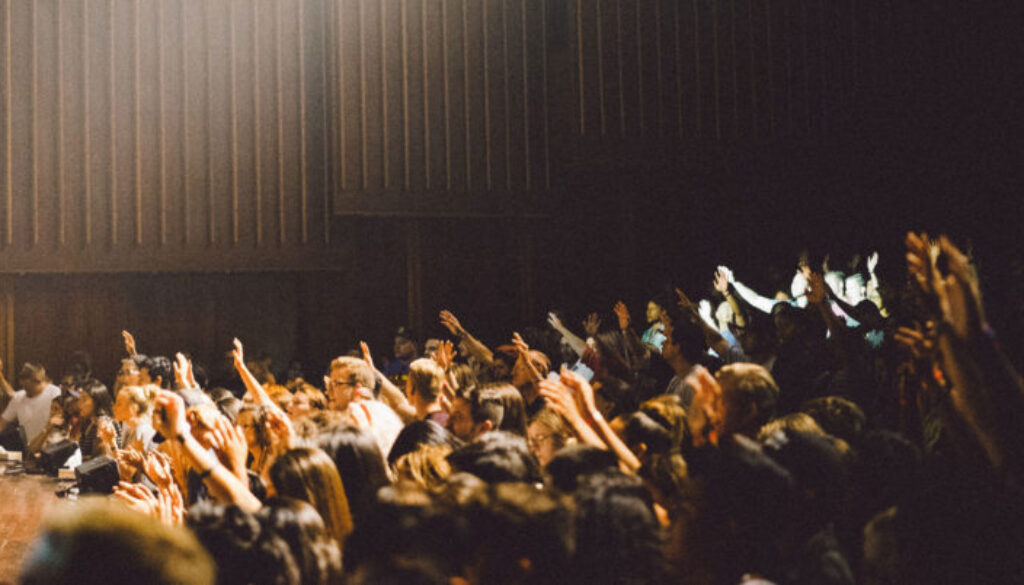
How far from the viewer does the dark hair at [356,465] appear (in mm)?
2836

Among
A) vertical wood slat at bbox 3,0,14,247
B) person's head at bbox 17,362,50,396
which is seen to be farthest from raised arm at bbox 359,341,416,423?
vertical wood slat at bbox 3,0,14,247

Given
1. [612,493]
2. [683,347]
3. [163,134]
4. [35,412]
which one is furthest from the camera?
[163,134]

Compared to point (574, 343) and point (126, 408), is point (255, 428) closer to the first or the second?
point (126, 408)

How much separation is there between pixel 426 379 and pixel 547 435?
40.0 inches

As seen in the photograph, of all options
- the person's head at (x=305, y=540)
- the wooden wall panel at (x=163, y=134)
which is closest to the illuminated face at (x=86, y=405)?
the wooden wall panel at (x=163, y=134)

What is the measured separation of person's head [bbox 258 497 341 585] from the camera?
2.04 m

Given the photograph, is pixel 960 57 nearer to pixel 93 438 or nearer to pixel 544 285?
pixel 544 285

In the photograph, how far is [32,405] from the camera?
8406mm

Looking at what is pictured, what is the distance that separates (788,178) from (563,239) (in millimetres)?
2583

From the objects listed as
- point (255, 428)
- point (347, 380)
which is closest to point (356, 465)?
point (255, 428)

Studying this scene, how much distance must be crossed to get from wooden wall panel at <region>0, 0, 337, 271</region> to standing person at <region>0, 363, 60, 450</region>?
183 centimetres

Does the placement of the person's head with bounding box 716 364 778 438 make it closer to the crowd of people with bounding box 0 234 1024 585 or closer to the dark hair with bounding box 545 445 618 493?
the crowd of people with bounding box 0 234 1024 585

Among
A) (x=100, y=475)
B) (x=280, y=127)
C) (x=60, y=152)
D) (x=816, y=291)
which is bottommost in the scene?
(x=100, y=475)

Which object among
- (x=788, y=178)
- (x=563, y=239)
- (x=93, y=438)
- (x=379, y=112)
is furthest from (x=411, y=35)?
(x=93, y=438)
